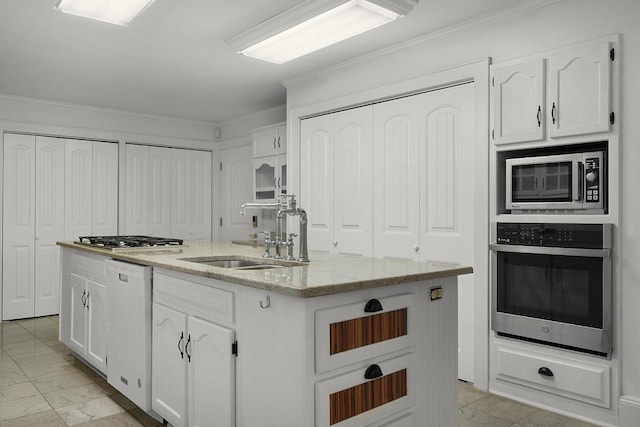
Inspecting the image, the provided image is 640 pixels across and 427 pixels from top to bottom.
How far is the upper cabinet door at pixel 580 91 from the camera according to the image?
100.0 inches

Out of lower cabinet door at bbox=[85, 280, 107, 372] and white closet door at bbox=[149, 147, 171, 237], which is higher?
white closet door at bbox=[149, 147, 171, 237]

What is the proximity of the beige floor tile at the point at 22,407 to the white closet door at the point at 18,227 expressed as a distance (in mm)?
2728

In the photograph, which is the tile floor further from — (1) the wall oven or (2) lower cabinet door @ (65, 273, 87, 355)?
(1) the wall oven

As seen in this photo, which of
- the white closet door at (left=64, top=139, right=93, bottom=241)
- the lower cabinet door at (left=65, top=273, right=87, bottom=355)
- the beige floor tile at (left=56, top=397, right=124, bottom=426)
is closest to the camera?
the beige floor tile at (left=56, top=397, right=124, bottom=426)

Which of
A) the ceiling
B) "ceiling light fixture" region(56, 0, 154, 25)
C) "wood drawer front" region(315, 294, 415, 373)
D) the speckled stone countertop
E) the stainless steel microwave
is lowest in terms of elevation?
"wood drawer front" region(315, 294, 415, 373)

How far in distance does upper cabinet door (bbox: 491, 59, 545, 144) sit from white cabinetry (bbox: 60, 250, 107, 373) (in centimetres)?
278

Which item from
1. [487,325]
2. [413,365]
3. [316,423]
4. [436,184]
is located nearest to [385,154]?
[436,184]

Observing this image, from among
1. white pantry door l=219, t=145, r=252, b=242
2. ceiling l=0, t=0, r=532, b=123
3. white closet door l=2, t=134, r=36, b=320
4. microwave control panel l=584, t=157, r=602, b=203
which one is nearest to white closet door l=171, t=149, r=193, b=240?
white pantry door l=219, t=145, r=252, b=242

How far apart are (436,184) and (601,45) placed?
1.29 m

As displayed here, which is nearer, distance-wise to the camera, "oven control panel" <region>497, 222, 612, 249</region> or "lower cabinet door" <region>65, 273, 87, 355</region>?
"oven control panel" <region>497, 222, 612, 249</region>

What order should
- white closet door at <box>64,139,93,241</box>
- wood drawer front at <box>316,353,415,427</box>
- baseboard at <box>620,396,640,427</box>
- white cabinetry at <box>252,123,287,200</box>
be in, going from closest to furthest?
1. wood drawer front at <box>316,353,415,427</box>
2. baseboard at <box>620,396,640,427</box>
3. white cabinetry at <box>252,123,287,200</box>
4. white closet door at <box>64,139,93,241</box>

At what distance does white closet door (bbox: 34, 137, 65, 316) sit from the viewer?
5.36m

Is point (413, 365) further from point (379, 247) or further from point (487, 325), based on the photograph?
point (379, 247)

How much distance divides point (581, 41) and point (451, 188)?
1162 mm
